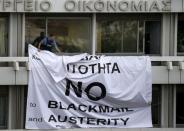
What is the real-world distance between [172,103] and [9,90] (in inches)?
234

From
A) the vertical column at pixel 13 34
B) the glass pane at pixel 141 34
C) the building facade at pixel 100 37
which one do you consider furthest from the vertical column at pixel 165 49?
the vertical column at pixel 13 34

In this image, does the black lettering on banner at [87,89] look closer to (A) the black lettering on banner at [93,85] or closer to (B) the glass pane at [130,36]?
(A) the black lettering on banner at [93,85]

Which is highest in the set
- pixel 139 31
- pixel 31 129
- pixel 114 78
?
pixel 139 31

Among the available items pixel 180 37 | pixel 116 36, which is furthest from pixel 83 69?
pixel 180 37

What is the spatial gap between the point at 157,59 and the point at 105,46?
212 centimetres

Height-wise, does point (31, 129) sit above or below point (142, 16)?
below

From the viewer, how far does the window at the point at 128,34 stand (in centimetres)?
2586

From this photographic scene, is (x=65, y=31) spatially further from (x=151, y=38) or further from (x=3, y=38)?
(x=151, y=38)

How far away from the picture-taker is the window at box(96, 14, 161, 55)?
1018 inches

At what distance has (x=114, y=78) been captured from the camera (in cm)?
2402

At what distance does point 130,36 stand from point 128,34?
0.11 metres

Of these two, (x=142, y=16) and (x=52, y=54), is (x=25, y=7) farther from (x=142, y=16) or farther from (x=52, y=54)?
(x=142, y=16)

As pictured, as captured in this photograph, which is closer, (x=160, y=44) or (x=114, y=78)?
(x=114, y=78)

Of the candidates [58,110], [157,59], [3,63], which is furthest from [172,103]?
[3,63]
